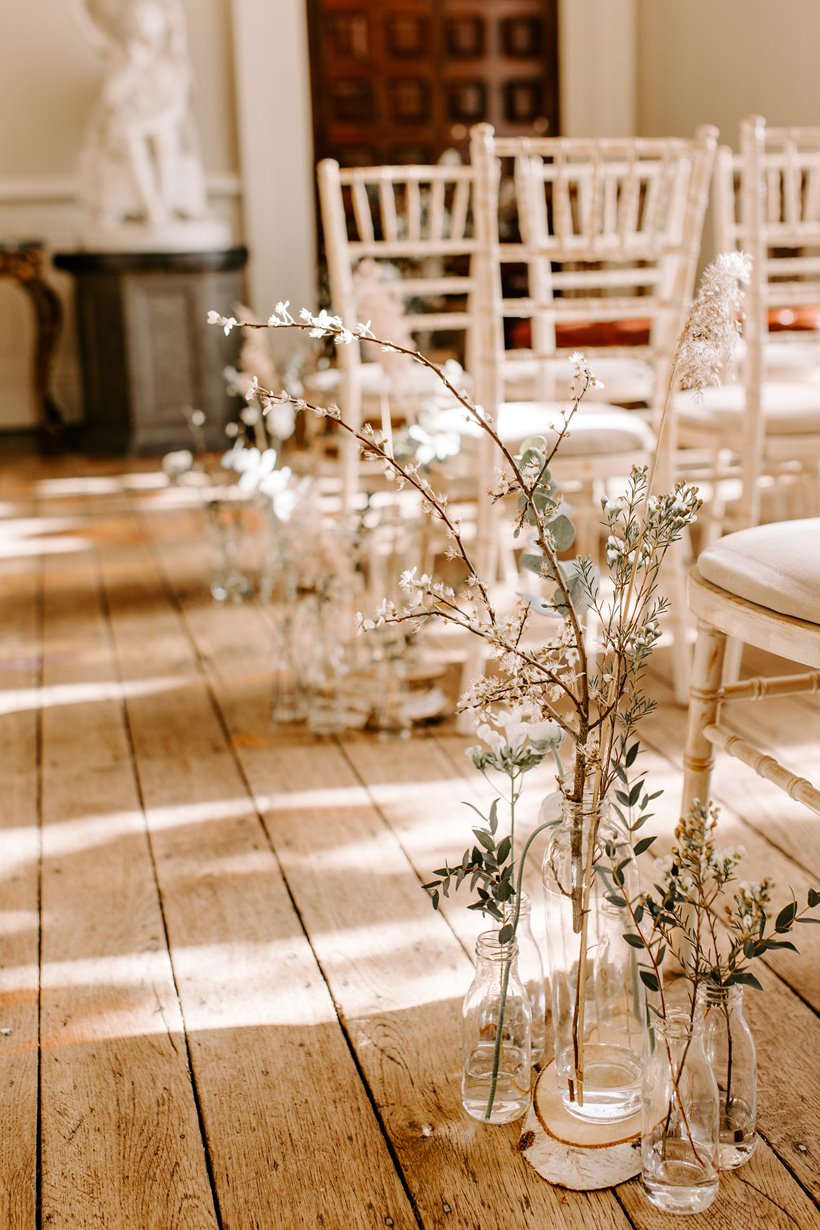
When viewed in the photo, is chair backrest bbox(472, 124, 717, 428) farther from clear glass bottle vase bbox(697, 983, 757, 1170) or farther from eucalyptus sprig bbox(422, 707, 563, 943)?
clear glass bottle vase bbox(697, 983, 757, 1170)

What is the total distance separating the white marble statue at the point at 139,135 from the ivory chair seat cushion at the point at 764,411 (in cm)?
329

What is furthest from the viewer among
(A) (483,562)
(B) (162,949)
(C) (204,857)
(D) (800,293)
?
(D) (800,293)

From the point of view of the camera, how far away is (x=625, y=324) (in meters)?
4.46

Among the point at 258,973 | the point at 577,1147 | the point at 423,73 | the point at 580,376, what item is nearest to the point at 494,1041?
the point at 577,1147

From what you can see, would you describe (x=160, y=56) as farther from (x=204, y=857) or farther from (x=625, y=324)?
(x=204, y=857)

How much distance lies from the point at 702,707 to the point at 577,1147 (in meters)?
0.49

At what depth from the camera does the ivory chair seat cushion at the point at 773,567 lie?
1.32 metres

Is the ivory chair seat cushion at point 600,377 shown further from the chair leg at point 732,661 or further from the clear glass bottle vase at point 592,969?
the clear glass bottle vase at point 592,969

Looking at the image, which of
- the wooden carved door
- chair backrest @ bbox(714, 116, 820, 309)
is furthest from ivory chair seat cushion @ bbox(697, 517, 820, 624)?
the wooden carved door

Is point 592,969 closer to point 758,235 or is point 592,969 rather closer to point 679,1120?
point 679,1120

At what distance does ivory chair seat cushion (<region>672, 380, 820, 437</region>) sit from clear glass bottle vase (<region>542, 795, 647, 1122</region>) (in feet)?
4.40

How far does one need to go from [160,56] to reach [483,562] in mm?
3833

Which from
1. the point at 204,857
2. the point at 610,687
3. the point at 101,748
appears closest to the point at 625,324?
the point at 101,748

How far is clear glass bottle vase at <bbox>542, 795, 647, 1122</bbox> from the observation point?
48.8 inches
